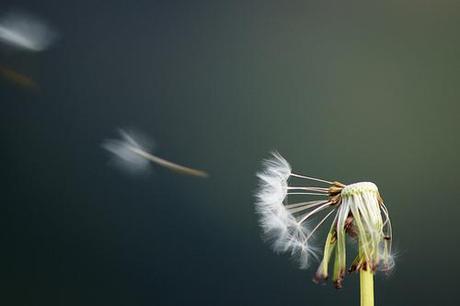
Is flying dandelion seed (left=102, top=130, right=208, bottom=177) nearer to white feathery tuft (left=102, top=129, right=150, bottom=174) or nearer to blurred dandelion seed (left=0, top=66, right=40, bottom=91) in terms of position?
white feathery tuft (left=102, top=129, right=150, bottom=174)

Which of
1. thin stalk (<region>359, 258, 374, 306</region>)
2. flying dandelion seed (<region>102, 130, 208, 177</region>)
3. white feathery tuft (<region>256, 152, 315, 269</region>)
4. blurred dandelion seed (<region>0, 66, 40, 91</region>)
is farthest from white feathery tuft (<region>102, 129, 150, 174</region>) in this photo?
thin stalk (<region>359, 258, 374, 306</region>)

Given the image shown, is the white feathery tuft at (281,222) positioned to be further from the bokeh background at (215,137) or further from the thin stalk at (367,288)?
the bokeh background at (215,137)

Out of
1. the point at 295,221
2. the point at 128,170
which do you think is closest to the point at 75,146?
the point at 128,170

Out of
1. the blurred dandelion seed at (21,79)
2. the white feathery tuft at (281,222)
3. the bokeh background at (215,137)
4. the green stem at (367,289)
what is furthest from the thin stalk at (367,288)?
the blurred dandelion seed at (21,79)

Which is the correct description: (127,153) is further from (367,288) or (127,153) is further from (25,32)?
(367,288)

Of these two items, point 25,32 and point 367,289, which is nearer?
point 367,289

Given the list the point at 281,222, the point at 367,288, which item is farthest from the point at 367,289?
the point at 281,222
